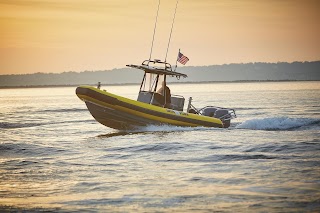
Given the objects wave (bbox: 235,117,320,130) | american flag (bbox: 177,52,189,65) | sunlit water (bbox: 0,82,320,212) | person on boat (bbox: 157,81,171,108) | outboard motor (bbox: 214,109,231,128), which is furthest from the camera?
wave (bbox: 235,117,320,130)

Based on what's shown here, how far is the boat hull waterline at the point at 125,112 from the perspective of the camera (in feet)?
69.8

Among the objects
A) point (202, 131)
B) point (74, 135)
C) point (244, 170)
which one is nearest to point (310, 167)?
point (244, 170)

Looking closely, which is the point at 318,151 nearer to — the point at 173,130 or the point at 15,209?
the point at 173,130

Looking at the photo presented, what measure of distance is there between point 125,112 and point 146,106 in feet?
3.37

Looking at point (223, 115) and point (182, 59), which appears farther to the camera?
point (223, 115)

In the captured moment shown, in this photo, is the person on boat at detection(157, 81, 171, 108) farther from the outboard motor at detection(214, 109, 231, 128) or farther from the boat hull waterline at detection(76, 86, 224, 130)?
the outboard motor at detection(214, 109, 231, 128)

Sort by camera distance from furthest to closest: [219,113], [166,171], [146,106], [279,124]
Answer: [279,124] < [219,113] < [146,106] < [166,171]

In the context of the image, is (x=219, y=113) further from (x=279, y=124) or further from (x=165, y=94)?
(x=279, y=124)

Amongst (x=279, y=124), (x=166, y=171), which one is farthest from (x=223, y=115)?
(x=166, y=171)

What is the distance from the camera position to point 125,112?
854 inches

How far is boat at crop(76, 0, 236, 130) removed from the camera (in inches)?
842

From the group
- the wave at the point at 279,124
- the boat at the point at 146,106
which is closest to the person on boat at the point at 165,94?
the boat at the point at 146,106

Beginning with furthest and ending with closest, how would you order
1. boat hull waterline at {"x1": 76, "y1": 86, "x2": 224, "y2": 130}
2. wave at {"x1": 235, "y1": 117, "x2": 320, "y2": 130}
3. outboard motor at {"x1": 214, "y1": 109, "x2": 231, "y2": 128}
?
wave at {"x1": 235, "y1": 117, "x2": 320, "y2": 130}, outboard motor at {"x1": 214, "y1": 109, "x2": 231, "y2": 128}, boat hull waterline at {"x1": 76, "y1": 86, "x2": 224, "y2": 130}

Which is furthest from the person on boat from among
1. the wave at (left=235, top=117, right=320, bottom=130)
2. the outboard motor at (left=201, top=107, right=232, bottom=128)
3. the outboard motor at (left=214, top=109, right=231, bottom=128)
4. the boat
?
the wave at (left=235, top=117, right=320, bottom=130)
